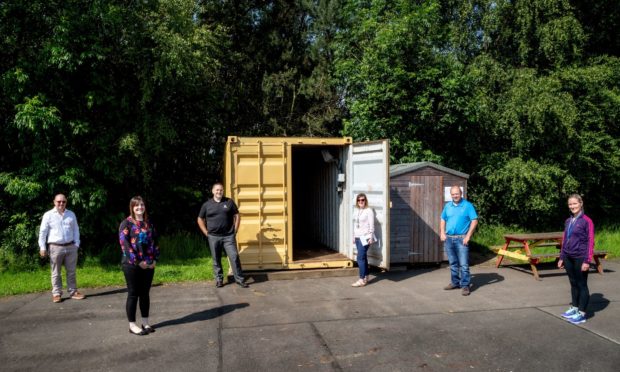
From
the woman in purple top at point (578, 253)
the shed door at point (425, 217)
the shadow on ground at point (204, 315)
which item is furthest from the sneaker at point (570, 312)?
the shadow on ground at point (204, 315)

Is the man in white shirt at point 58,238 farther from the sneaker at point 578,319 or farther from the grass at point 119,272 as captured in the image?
the sneaker at point 578,319

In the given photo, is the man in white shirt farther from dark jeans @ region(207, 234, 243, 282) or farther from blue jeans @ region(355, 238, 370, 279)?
blue jeans @ region(355, 238, 370, 279)

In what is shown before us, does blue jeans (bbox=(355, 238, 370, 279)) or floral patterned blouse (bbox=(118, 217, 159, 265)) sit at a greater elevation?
floral patterned blouse (bbox=(118, 217, 159, 265))

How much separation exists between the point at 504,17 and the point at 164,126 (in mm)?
10891

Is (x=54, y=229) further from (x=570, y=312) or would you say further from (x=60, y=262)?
(x=570, y=312)

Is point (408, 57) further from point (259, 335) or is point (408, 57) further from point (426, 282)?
point (259, 335)

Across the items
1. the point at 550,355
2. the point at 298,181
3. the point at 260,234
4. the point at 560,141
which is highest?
the point at 560,141

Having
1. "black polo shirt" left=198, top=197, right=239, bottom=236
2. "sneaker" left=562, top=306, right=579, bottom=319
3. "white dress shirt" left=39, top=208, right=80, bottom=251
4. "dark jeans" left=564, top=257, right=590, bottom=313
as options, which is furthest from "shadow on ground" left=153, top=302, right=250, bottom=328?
"dark jeans" left=564, top=257, right=590, bottom=313

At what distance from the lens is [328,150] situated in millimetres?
10430

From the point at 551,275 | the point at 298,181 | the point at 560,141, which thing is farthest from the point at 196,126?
the point at 560,141

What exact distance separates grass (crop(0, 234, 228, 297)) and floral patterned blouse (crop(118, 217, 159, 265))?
3.29 meters

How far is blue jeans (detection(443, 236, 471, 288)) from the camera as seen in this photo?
7973 millimetres

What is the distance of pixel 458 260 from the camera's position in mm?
8188

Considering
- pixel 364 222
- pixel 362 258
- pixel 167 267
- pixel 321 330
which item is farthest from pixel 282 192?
pixel 321 330
